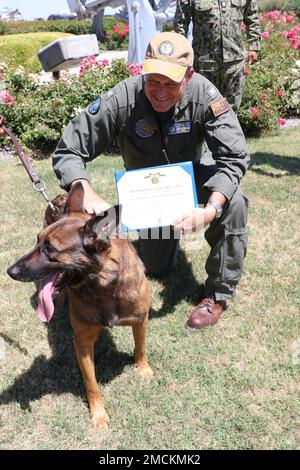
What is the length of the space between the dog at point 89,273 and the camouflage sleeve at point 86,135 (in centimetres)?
49

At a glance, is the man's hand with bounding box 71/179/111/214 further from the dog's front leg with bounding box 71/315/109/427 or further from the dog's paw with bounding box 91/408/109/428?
the dog's paw with bounding box 91/408/109/428

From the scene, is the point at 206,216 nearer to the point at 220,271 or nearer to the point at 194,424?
the point at 220,271

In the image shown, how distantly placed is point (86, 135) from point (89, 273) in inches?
53.1

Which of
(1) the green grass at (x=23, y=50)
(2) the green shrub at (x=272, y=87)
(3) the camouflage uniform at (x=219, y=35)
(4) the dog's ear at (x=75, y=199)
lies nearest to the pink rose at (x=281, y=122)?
(2) the green shrub at (x=272, y=87)

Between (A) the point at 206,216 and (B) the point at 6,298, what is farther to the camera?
(B) the point at 6,298

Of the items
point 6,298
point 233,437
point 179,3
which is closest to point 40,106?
point 179,3

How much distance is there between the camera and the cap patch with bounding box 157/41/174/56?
2771 millimetres

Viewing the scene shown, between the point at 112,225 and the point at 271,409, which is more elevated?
the point at 112,225

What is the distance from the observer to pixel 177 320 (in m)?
3.51

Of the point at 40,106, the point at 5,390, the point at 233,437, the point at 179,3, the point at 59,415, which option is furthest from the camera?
the point at 40,106

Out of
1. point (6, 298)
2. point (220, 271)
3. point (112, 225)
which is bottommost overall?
point (6, 298)

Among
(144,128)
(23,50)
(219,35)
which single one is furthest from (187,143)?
(23,50)

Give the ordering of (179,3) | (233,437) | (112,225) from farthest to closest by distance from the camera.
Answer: (179,3) → (233,437) → (112,225)

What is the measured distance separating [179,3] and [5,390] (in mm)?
5374
